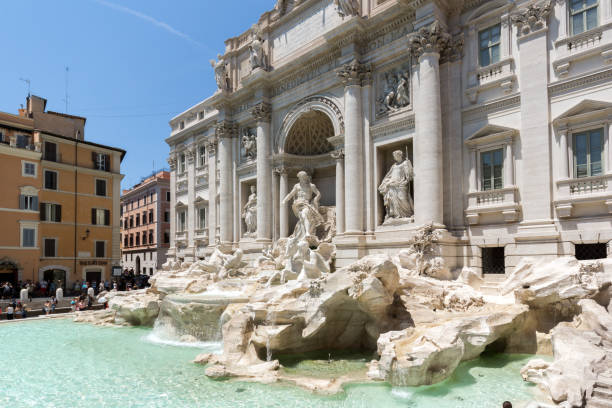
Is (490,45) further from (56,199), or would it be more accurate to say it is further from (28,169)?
(56,199)

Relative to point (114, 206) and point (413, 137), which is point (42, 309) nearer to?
point (114, 206)

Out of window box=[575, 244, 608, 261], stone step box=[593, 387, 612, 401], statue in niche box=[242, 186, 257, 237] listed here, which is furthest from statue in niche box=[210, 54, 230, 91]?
stone step box=[593, 387, 612, 401]

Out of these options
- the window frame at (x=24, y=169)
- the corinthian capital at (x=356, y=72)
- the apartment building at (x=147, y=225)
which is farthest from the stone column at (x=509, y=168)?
the apartment building at (x=147, y=225)

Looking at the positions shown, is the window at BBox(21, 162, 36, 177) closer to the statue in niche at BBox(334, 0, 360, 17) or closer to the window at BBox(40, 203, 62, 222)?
the window at BBox(40, 203, 62, 222)

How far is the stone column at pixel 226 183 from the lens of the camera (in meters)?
23.8

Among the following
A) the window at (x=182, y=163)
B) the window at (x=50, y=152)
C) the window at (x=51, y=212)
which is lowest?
the window at (x=51, y=212)

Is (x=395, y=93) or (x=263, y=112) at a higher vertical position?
(x=263, y=112)

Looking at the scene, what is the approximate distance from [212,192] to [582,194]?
1997cm

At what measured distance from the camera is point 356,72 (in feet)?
55.3

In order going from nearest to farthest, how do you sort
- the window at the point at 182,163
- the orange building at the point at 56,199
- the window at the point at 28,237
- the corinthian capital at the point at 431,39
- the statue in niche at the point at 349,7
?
the corinthian capital at the point at 431,39 < the statue in niche at the point at 349,7 < the orange building at the point at 56,199 < the window at the point at 28,237 < the window at the point at 182,163

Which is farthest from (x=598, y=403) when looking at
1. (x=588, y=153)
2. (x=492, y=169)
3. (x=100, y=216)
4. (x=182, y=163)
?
(x=100, y=216)

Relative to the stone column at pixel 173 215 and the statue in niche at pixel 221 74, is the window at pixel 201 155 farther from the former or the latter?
the statue in niche at pixel 221 74

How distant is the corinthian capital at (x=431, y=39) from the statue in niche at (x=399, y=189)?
3724 millimetres

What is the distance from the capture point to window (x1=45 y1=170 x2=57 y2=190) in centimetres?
2883
